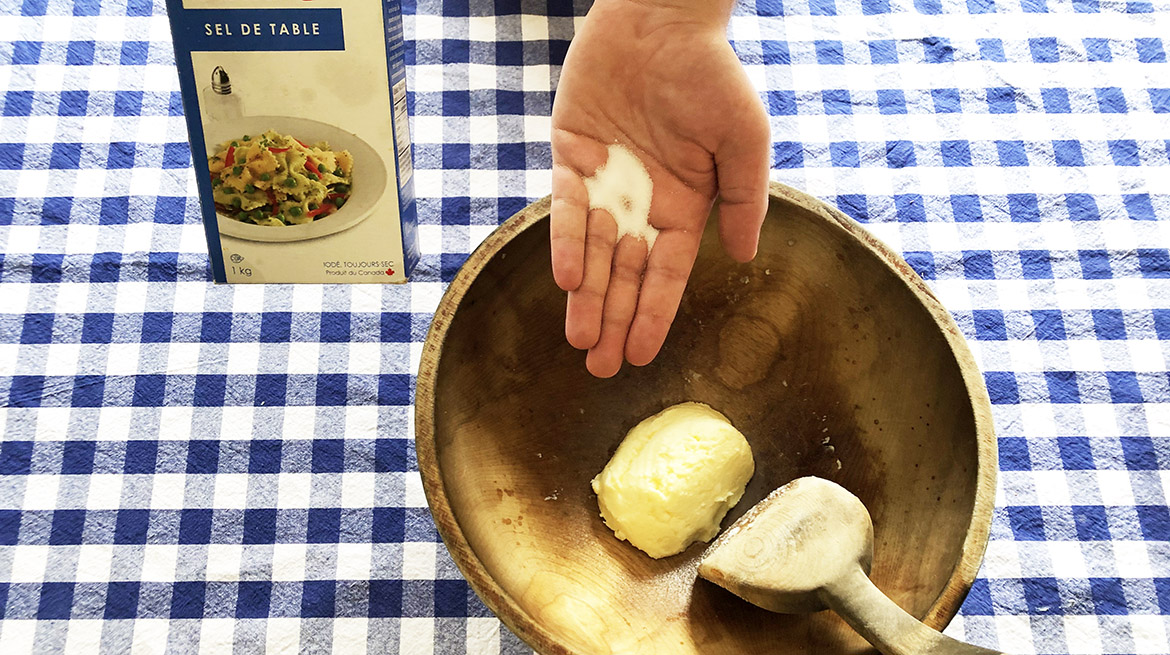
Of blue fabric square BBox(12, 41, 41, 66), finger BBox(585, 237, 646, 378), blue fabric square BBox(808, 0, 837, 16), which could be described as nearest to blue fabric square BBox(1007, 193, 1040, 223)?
blue fabric square BBox(808, 0, 837, 16)

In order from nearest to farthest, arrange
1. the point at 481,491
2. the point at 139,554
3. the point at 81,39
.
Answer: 1. the point at 481,491
2. the point at 139,554
3. the point at 81,39

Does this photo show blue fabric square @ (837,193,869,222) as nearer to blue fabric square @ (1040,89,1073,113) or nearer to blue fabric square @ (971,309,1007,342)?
blue fabric square @ (971,309,1007,342)

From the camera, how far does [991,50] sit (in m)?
A: 1.37

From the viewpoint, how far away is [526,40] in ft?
4.40

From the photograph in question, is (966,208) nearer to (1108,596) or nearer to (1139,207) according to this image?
(1139,207)

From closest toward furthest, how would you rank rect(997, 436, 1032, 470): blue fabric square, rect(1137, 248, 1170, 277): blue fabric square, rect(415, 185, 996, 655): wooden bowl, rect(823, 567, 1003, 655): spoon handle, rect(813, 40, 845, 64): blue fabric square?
rect(823, 567, 1003, 655): spoon handle → rect(415, 185, 996, 655): wooden bowl → rect(997, 436, 1032, 470): blue fabric square → rect(1137, 248, 1170, 277): blue fabric square → rect(813, 40, 845, 64): blue fabric square

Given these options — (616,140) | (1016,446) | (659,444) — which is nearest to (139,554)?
(659,444)

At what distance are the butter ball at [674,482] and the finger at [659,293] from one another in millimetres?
104

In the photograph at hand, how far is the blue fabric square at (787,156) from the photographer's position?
1282 mm

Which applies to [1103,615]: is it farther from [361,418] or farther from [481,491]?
[361,418]

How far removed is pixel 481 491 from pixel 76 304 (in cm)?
62

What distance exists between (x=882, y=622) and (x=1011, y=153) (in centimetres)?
77

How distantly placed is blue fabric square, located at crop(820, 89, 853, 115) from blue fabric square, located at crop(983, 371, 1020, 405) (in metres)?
0.41

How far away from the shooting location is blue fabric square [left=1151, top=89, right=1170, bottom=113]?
1342 millimetres
